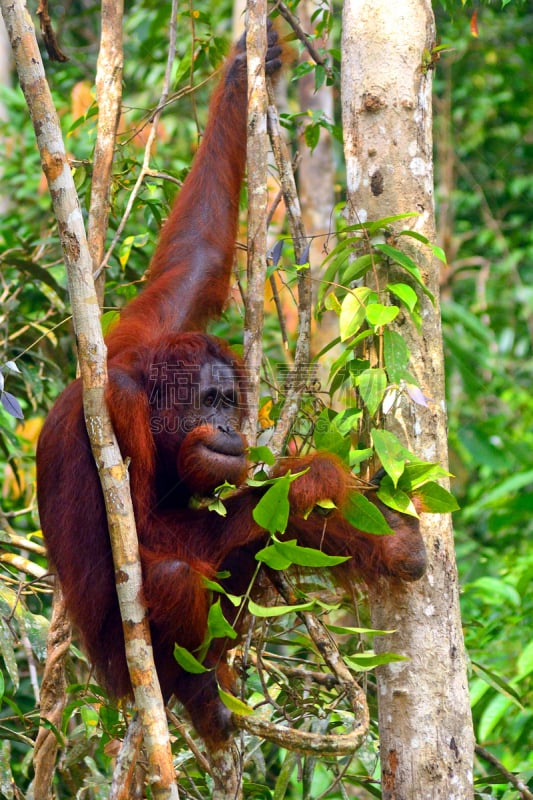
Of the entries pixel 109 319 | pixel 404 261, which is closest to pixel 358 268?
pixel 404 261

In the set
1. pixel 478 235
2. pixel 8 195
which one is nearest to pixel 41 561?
pixel 8 195

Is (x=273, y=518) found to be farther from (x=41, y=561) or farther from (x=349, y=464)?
(x=41, y=561)

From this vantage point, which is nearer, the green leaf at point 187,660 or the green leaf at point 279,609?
the green leaf at point 279,609

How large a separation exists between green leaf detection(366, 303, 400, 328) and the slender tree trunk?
0.57 ft

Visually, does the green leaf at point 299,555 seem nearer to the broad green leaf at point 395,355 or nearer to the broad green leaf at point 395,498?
the broad green leaf at point 395,498

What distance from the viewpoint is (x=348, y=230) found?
A: 2.50m

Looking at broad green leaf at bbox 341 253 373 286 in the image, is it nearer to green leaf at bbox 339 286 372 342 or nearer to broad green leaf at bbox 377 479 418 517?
green leaf at bbox 339 286 372 342

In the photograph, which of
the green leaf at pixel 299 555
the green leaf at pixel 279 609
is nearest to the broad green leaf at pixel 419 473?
the green leaf at pixel 299 555

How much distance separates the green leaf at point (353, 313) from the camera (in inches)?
96.3

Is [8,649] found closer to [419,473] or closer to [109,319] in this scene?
[109,319]

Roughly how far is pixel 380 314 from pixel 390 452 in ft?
1.14

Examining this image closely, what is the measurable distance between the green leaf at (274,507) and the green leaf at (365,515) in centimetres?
23

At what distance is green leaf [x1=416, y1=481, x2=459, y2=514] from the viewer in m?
2.38

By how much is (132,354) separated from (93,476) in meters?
0.41
